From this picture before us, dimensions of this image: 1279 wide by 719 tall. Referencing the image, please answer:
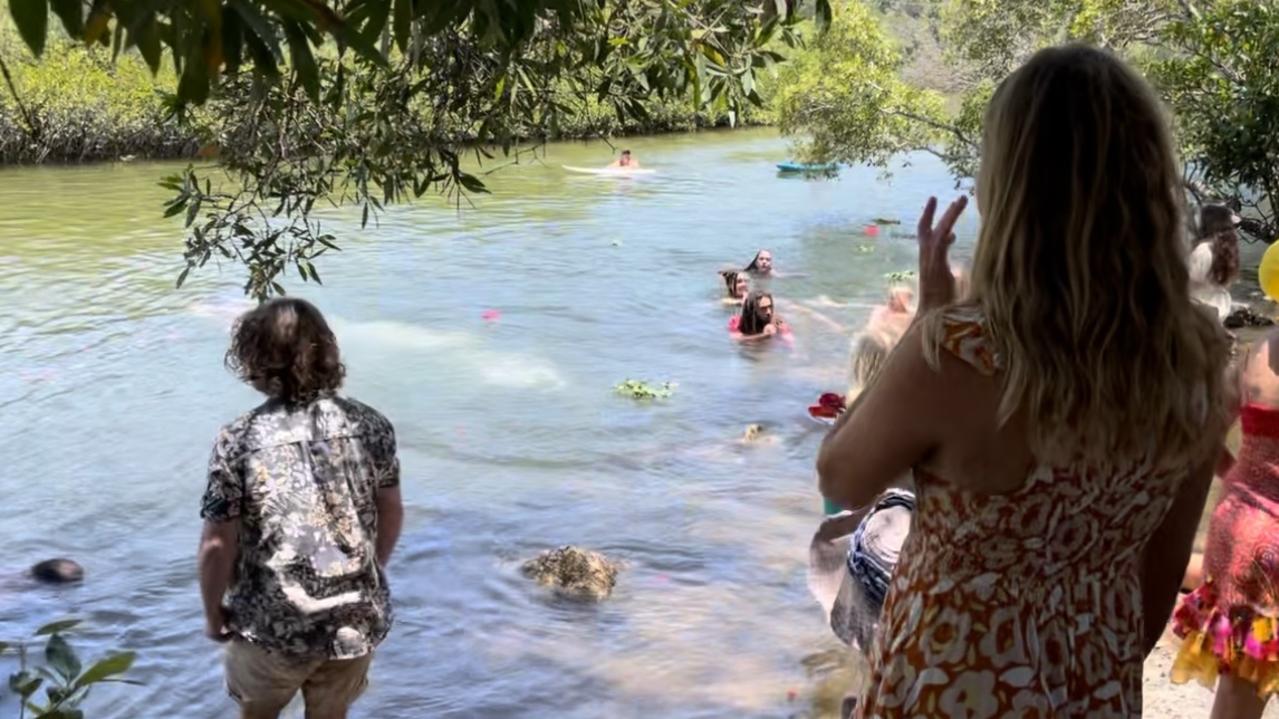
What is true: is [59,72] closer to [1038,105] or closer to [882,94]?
[882,94]

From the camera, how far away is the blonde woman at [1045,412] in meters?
1.68

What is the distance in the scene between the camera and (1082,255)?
65.6 inches

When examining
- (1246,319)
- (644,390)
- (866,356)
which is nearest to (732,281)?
(644,390)

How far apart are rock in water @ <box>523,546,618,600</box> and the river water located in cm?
11

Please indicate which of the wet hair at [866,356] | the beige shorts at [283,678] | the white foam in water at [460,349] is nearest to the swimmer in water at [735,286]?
the white foam in water at [460,349]

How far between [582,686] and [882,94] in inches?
506

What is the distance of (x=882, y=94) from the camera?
1712 cm

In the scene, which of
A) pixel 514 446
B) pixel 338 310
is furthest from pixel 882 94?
pixel 514 446

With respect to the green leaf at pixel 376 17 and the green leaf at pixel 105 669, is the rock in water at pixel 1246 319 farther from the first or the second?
the green leaf at pixel 105 669

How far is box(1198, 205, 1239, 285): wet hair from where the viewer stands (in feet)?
15.5

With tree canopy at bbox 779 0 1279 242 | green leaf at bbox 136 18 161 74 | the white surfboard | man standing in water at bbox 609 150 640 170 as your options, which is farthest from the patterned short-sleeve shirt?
the white surfboard

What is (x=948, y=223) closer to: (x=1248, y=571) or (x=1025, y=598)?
(x=1025, y=598)

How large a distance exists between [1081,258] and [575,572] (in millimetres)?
5513

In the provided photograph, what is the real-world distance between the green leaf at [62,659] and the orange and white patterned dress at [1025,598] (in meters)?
1.13
